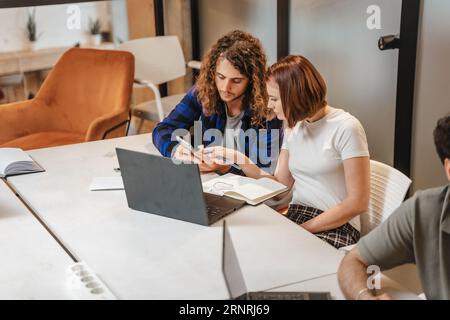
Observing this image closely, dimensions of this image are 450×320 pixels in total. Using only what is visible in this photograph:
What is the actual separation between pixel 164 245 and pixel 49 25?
3.09 m

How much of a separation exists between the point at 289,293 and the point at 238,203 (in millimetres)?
629

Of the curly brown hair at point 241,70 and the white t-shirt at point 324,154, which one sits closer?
the white t-shirt at point 324,154

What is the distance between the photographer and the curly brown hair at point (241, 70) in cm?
257

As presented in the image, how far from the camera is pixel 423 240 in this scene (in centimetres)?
152

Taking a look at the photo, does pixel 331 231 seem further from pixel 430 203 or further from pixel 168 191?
pixel 430 203

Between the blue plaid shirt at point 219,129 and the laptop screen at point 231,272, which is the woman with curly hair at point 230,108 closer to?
the blue plaid shirt at point 219,129

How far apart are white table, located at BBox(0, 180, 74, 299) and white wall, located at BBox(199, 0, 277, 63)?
228 centimetres

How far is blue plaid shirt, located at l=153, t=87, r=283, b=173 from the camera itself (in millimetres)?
2635

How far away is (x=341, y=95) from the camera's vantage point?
359 centimetres

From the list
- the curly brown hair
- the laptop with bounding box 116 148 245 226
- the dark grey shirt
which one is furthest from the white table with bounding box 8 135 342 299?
the curly brown hair

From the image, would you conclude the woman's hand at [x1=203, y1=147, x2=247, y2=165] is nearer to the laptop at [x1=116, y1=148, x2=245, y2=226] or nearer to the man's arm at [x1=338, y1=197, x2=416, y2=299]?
the laptop at [x1=116, y1=148, x2=245, y2=226]

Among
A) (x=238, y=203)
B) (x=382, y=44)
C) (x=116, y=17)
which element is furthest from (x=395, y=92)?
(x=116, y=17)

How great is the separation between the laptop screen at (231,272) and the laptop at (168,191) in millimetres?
465

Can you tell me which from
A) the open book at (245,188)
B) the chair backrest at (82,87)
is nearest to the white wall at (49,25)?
the chair backrest at (82,87)
